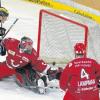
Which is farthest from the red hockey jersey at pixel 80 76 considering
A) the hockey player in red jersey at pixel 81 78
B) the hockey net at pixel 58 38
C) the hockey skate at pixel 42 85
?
the hockey net at pixel 58 38

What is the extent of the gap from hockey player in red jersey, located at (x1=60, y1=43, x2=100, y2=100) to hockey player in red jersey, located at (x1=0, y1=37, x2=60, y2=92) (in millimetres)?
895

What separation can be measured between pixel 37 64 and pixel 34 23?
326 cm

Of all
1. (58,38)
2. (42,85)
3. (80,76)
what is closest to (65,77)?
(80,76)

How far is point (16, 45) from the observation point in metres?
6.67

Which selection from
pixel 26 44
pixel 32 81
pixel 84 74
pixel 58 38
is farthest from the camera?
pixel 58 38

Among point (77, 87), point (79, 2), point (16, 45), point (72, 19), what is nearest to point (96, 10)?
point (79, 2)

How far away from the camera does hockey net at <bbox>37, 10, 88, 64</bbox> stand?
718cm

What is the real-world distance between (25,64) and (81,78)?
1.12m

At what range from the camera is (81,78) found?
566 cm

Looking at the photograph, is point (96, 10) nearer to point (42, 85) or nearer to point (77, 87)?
point (42, 85)

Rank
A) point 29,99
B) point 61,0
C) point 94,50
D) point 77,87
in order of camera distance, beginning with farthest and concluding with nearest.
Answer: point 61,0 < point 94,50 < point 29,99 < point 77,87

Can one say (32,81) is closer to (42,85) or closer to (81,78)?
(42,85)

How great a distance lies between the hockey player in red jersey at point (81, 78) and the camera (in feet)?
18.4

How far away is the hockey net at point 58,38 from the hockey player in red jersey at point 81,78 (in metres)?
1.39
